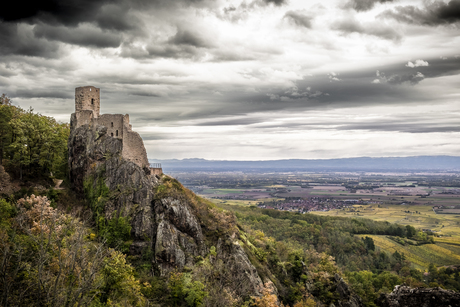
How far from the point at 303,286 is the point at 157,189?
3344 centimetres

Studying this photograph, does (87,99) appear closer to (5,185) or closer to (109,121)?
(109,121)

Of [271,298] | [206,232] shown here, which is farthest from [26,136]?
[271,298]

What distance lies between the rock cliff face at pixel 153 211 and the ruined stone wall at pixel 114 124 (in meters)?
1.10

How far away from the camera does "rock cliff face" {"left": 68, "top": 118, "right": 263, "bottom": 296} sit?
44938mm

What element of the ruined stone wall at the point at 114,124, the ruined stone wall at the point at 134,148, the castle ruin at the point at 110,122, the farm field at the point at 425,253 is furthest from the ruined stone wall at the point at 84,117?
the farm field at the point at 425,253

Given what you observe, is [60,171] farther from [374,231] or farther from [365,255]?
[374,231]

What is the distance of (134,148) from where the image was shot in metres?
51.8

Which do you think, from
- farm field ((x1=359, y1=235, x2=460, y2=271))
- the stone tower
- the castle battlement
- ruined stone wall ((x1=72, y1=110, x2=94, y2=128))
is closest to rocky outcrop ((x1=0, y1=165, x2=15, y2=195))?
the castle battlement

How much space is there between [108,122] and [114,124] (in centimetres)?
144

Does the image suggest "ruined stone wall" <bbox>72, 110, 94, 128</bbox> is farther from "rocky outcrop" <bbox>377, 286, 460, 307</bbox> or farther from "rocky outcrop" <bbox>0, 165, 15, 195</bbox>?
"rocky outcrop" <bbox>377, 286, 460, 307</bbox>

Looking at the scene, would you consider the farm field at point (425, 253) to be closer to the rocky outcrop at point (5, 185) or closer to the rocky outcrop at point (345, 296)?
the rocky outcrop at point (345, 296)

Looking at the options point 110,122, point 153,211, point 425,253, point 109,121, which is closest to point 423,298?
point 153,211

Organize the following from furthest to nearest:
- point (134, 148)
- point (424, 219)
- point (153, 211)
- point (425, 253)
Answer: point (424, 219) → point (425, 253) → point (134, 148) → point (153, 211)

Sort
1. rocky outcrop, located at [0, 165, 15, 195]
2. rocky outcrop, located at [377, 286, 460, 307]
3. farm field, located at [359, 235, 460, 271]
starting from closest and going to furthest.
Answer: rocky outcrop, located at [0, 165, 15, 195] → rocky outcrop, located at [377, 286, 460, 307] → farm field, located at [359, 235, 460, 271]
